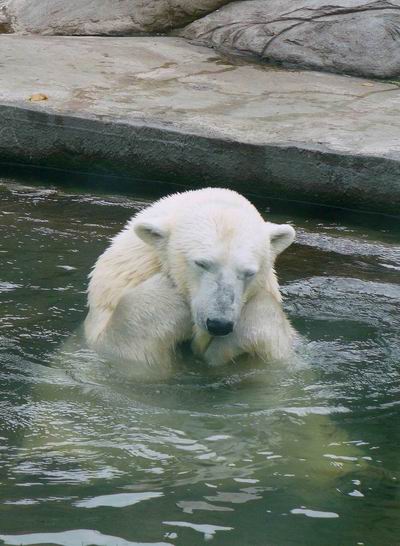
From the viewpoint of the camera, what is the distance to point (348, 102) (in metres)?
7.36

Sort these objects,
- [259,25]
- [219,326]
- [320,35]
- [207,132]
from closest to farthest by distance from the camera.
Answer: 1. [219,326]
2. [207,132]
3. [320,35]
4. [259,25]

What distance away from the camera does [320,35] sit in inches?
333

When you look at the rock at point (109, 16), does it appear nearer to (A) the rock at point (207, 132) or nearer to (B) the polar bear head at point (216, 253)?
(A) the rock at point (207, 132)

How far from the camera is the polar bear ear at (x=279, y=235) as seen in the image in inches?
163

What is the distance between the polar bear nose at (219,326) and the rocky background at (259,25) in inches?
190

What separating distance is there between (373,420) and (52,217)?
2663mm

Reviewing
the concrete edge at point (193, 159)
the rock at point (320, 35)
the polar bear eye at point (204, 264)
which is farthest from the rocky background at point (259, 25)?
the polar bear eye at point (204, 264)

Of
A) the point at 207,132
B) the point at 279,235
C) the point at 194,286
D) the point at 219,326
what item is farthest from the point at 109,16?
the point at 219,326

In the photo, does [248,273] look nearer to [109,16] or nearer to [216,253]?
[216,253]

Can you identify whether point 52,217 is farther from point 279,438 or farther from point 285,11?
point 285,11

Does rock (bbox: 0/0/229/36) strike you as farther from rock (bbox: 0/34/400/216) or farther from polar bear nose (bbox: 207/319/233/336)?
polar bear nose (bbox: 207/319/233/336)

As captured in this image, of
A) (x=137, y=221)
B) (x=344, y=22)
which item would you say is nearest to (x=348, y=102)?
(x=344, y=22)

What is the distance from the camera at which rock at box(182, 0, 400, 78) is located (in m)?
8.26

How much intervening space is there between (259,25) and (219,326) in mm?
5463
